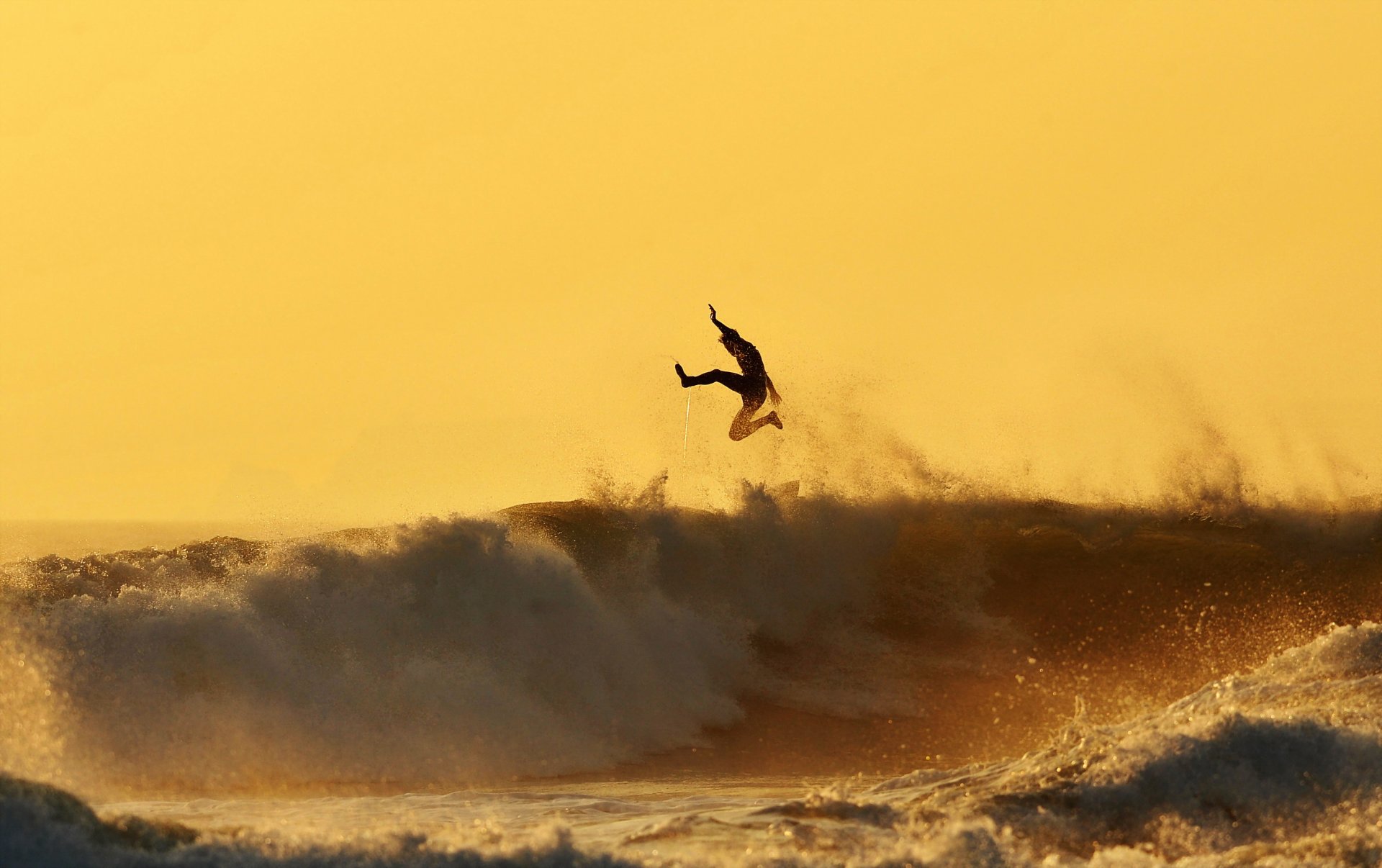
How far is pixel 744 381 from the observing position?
16703 millimetres

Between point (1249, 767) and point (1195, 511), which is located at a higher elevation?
point (1195, 511)

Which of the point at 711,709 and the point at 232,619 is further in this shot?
the point at 711,709

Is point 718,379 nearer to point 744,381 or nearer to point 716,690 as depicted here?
point 744,381

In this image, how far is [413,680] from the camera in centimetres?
1454

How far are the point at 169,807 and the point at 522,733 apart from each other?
3783mm

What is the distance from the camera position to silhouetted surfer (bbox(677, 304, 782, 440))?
1622 cm

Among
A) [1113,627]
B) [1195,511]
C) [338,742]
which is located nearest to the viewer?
[338,742]

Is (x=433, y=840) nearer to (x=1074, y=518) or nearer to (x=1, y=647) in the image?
(x=1, y=647)

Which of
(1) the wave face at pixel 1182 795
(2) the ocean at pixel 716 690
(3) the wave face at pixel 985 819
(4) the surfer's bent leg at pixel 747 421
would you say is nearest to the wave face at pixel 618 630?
(2) the ocean at pixel 716 690

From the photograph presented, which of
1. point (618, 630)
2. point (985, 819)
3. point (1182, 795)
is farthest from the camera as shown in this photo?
point (618, 630)

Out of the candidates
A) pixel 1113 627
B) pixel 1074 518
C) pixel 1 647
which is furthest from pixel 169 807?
pixel 1074 518

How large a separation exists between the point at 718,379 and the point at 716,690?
3.22 m

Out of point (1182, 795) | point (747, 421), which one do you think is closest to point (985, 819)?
point (1182, 795)

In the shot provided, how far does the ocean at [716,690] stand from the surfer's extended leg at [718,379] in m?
2.62
